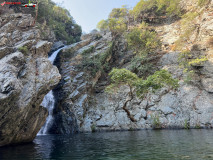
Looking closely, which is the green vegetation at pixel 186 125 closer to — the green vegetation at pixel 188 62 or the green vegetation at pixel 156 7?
the green vegetation at pixel 188 62

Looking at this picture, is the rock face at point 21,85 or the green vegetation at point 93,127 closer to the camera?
the rock face at point 21,85

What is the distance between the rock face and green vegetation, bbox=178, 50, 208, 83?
71.1ft

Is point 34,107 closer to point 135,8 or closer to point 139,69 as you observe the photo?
point 139,69

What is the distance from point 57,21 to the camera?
51.7m

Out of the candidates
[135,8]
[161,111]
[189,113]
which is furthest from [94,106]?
[135,8]

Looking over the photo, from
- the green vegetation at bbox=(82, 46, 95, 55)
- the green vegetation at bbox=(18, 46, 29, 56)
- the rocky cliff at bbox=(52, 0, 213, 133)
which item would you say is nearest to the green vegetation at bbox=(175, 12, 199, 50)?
the rocky cliff at bbox=(52, 0, 213, 133)

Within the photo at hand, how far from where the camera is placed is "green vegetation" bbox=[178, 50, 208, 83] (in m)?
24.9

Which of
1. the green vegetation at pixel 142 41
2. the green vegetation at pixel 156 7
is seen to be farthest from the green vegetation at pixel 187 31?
the green vegetation at pixel 156 7

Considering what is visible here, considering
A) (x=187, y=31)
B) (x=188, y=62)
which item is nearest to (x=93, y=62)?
(x=188, y=62)

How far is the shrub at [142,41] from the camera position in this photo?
3397 cm

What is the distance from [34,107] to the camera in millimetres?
14555

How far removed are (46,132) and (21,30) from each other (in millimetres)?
16298

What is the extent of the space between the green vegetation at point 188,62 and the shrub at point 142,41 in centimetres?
727

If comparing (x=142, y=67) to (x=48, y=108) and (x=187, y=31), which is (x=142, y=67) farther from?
(x=48, y=108)
